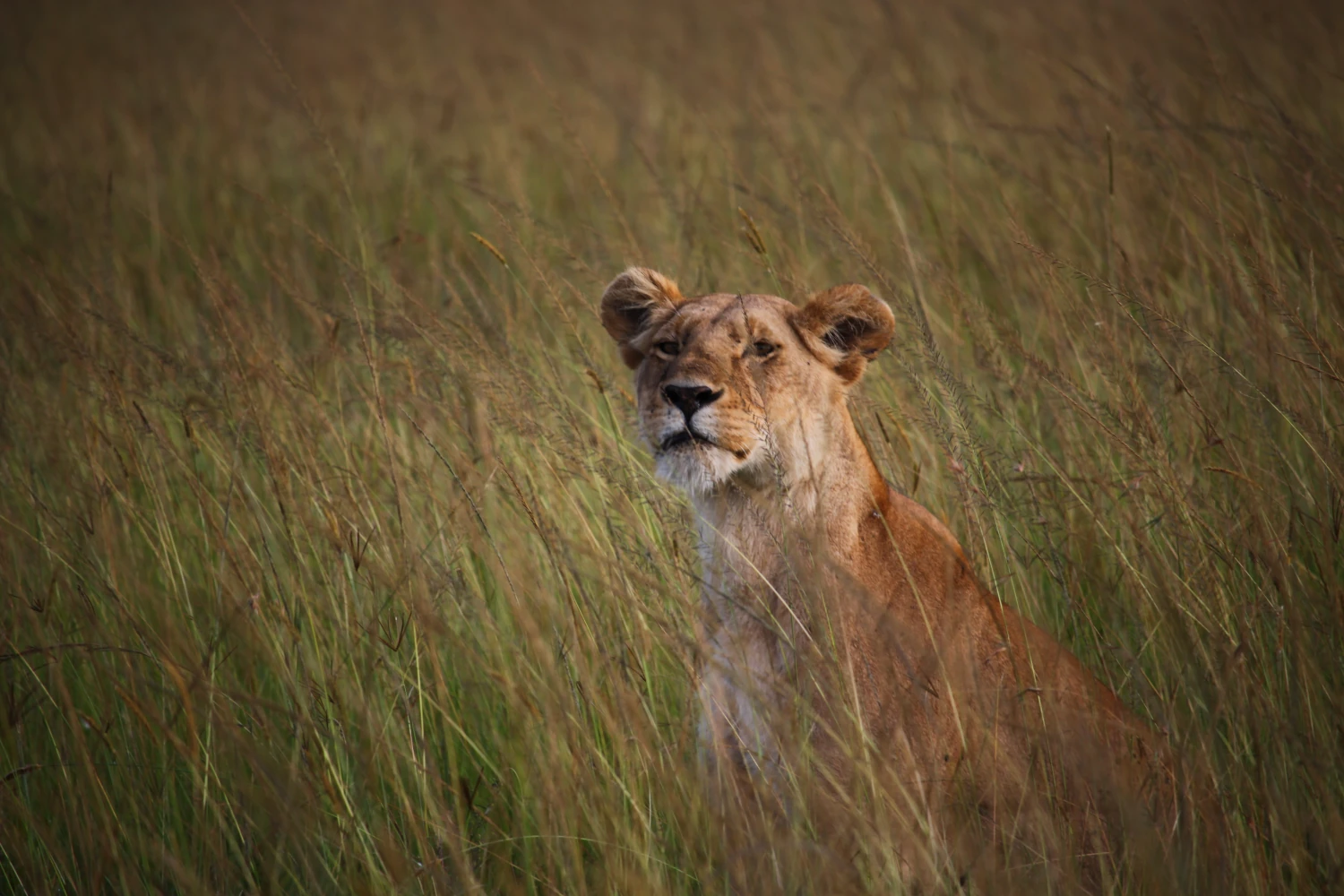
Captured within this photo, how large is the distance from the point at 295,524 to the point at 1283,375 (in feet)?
9.45

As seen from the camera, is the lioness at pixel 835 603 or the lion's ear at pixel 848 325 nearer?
the lioness at pixel 835 603

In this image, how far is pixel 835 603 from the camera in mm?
2848

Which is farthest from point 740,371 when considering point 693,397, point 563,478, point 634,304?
point 563,478

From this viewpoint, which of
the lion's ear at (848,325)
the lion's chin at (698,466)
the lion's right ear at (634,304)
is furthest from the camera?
the lion's right ear at (634,304)

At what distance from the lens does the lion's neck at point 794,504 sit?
314 centimetres

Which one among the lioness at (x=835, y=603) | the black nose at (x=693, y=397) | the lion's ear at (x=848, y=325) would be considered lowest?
the lioness at (x=835, y=603)

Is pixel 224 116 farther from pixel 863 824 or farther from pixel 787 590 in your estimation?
pixel 863 824

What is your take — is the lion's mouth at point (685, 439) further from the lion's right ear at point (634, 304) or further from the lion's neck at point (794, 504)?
the lion's right ear at point (634, 304)


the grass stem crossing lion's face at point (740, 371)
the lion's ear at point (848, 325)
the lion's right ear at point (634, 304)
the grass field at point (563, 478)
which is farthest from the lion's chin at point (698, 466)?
the lion's right ear at point (634, 304)

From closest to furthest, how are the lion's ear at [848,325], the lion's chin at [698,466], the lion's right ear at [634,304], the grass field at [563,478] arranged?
the grass field at [563,478], the lion's chin at [698,466], the lion's ear at [848,325], the lion's right ear at [634,304]

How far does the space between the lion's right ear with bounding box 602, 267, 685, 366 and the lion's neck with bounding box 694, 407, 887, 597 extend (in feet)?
2.16

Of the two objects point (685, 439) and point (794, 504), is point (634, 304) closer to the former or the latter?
point (685, 439)

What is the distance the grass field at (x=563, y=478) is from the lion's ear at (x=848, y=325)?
27cm

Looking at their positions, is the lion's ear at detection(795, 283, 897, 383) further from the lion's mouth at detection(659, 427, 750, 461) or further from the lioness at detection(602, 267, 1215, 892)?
the lion's mouth at detection(659, 427, 750, 461)
